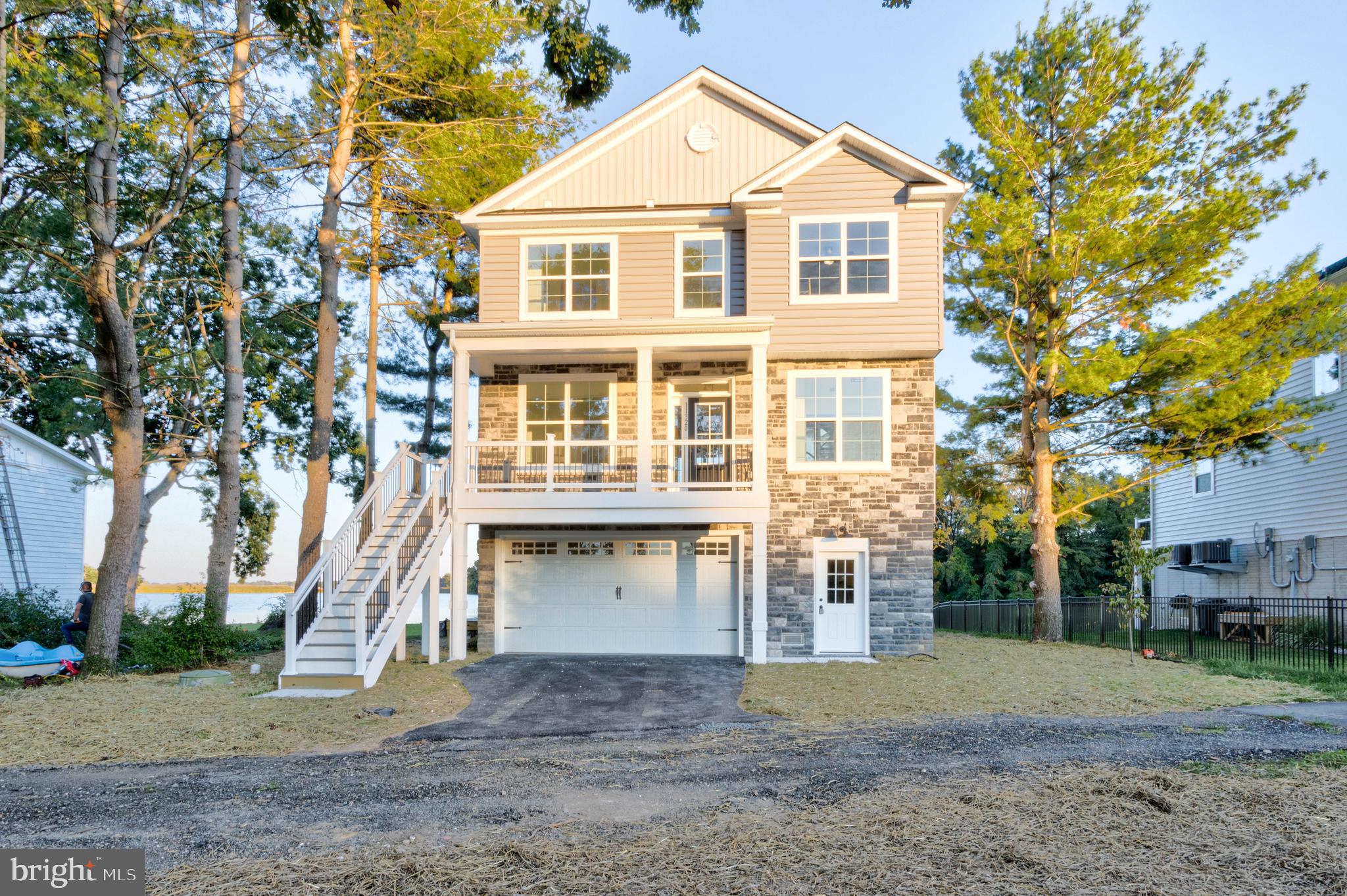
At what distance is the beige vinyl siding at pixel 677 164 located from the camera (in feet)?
50.1

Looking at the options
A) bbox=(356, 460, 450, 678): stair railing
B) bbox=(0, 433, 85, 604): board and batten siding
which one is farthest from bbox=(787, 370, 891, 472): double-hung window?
bbox=(0, 433, 85, 604): board and batten siding

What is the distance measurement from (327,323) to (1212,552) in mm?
22535

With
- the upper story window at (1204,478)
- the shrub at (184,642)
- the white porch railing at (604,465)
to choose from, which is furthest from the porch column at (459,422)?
the upper story window at (1204,478)

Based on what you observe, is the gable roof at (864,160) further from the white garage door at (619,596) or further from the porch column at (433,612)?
the porch column at (433,612)

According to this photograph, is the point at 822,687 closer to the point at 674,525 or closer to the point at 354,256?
the point at 674,525

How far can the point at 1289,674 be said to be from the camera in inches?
478

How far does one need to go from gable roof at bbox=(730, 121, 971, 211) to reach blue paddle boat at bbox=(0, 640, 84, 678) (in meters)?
12.4

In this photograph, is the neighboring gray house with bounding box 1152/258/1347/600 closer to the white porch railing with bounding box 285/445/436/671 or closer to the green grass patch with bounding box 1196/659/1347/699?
the green grass patch with bounding box 1196/659/1347/699

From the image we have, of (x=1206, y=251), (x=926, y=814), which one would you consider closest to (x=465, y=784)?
(x=926, y=814)

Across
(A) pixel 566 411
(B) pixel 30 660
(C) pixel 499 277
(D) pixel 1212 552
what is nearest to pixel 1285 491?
(D) pixel 1212 552

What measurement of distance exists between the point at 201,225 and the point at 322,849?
2082cm

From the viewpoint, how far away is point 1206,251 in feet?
51.8

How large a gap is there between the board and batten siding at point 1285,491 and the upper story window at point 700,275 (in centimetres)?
1240

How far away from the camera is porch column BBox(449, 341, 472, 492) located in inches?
522
